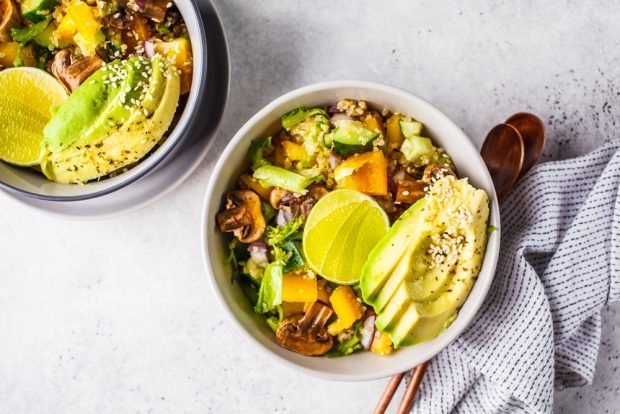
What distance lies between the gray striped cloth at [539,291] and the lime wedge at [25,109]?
135 cm

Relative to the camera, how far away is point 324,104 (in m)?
2.04

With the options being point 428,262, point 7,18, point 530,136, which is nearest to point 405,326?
point 428,262

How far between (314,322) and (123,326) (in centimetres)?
74

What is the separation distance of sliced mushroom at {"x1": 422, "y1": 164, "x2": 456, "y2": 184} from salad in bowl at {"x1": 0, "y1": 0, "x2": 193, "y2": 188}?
0.72 m

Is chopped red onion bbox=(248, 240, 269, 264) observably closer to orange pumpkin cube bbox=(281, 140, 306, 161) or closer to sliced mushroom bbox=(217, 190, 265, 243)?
sliced mushroom bbox=(217, 190, 265, 243)

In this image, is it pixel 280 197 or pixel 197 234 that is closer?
pixel 280 197

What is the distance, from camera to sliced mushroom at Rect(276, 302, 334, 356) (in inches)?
77.9

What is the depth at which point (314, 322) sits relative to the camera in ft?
6.49

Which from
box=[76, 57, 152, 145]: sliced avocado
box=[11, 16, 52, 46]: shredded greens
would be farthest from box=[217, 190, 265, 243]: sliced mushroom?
box=[11, 16, 52, 46]: shredded greens

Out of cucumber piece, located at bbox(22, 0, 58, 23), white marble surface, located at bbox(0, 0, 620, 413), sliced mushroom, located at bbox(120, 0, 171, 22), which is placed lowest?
white marble surface, located at bbox(0, 0, 620, 413)

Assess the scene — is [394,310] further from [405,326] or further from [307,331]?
[307,331]

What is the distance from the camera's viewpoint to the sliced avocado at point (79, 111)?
1.91m

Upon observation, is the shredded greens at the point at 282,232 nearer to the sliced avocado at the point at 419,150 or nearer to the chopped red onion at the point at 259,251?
the chopped red onion at the point at 259,251

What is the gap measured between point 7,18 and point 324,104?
94cm
